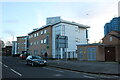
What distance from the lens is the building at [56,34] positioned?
40469mm

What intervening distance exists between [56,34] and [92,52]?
13288 mm

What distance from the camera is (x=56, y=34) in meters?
40.7

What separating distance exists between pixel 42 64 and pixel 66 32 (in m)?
20.9

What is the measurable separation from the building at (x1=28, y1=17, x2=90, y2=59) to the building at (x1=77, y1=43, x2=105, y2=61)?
7.77 meters

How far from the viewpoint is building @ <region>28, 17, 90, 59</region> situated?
133ft

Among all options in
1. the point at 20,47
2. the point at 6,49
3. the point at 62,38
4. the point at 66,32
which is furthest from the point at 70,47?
the point at 6,49

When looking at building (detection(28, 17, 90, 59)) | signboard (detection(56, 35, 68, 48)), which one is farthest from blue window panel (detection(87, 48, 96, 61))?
building (detection(28, 17, 90, 59))

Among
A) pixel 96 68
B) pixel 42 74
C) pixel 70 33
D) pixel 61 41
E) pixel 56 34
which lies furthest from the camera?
pixel 70 33

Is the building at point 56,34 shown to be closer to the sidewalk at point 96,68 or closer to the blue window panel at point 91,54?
the blue window panel at point 91,54

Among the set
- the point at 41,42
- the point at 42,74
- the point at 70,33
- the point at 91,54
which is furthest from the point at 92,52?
the point at 41,42

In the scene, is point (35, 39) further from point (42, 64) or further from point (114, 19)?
point (42, 64)

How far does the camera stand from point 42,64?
2117cm

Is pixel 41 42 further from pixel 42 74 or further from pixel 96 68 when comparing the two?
pixel 42 74

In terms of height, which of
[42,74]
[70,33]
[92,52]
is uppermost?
[70,33]
